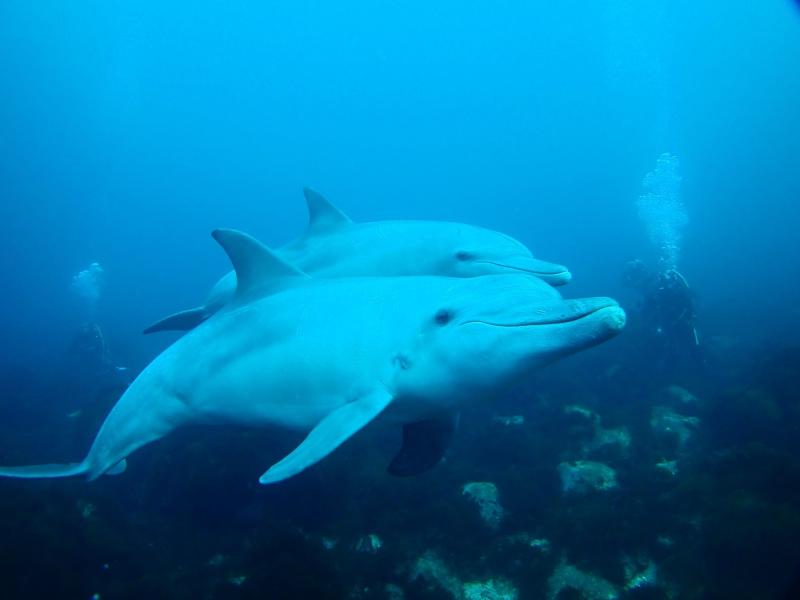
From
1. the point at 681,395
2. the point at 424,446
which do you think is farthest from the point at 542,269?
the point at 681,395

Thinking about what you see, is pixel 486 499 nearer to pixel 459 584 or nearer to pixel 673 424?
pixel 459 584

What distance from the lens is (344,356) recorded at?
4.20 metres

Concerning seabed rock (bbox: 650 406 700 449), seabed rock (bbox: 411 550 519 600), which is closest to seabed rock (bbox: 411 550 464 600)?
seabed rock (bbox: 411 550 519 600)

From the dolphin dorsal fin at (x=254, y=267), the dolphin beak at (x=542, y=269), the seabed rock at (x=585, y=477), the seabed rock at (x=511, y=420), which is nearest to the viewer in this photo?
the dolphin beak at (x=542, y=269)

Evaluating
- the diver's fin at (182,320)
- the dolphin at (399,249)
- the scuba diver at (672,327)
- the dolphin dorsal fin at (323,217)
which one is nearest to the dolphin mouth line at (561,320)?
the dolphin at (399,249)

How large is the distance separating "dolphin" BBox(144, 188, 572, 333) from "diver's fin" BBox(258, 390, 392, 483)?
223cm

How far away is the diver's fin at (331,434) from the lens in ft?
11.4

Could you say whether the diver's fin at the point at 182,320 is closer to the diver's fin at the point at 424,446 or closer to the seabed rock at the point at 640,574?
the diver's fin at the point at 424,446

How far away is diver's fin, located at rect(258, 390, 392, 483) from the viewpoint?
11.4 feet

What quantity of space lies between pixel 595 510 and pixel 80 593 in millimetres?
6253

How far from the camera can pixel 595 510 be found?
609 cm

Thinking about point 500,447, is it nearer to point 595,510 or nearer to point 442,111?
point 595,510

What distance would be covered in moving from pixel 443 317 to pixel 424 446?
180cm

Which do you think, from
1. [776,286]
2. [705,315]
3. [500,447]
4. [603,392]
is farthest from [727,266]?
[500,447]
